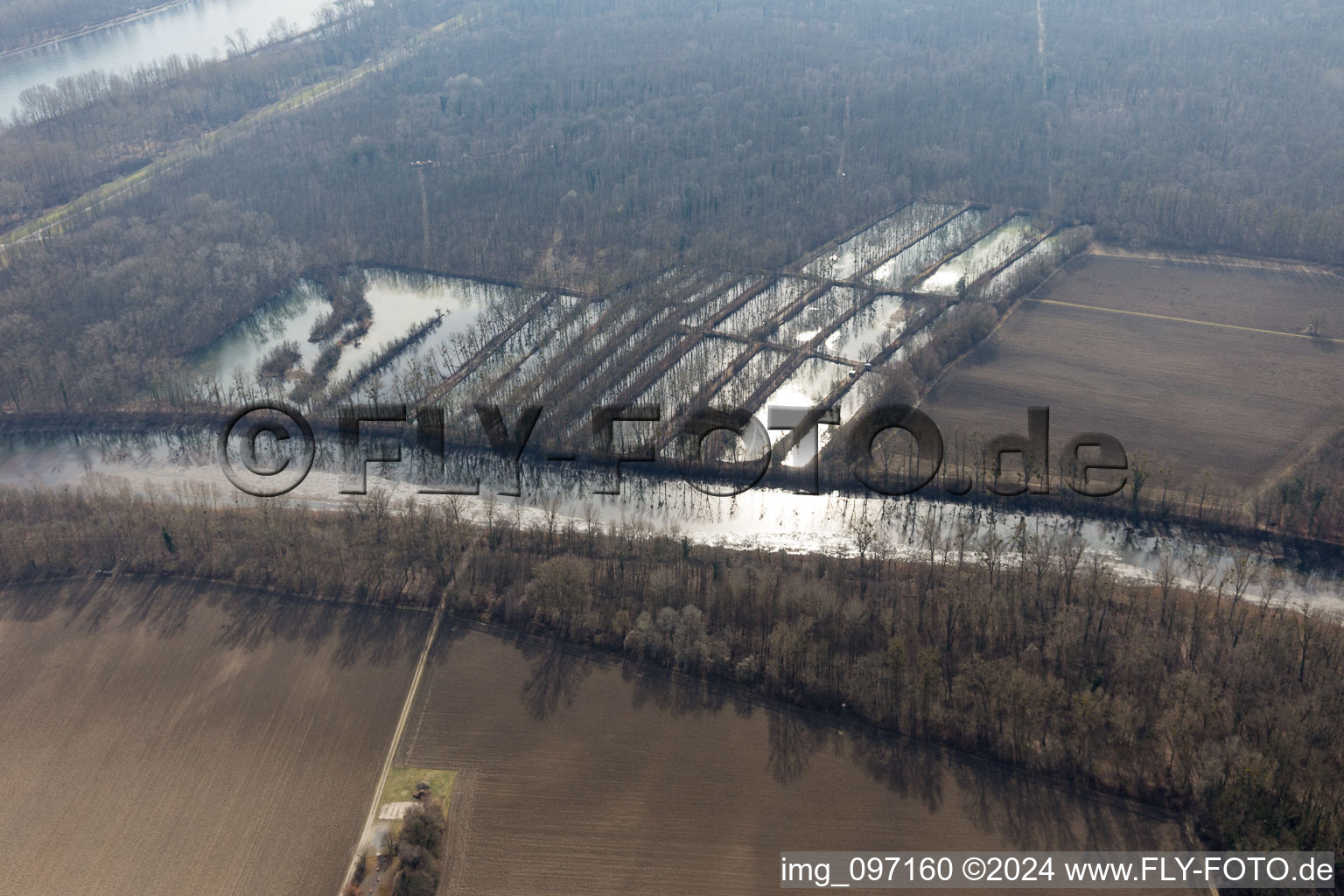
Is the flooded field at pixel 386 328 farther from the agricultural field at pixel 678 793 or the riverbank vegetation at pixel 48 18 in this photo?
the riverbank vegetation at pixel 48 18

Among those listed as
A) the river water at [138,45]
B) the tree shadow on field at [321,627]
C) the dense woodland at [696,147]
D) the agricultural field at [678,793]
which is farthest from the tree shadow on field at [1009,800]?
the river water at [138,45]

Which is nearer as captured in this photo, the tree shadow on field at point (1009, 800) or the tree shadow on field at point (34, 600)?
the tree shadow on field at point (1009, 800)

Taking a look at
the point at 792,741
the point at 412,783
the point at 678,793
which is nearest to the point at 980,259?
the point at 792,741

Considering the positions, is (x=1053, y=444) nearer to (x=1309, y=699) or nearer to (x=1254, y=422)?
(x=1254, y=422)

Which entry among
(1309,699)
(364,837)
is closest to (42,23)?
(364,837)

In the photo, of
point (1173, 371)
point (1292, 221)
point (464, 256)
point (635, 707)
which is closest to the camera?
point (635, 707)

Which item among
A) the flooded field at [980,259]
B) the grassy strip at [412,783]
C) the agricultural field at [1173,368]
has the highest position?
the flooded field at [980,259]

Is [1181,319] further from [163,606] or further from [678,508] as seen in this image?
[163,606]
